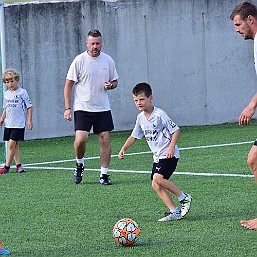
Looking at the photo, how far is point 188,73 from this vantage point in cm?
2100

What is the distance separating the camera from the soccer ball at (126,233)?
788cm

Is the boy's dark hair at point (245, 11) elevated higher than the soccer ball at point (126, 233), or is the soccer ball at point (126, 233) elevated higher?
the boy's dark hair at point (245, 11)

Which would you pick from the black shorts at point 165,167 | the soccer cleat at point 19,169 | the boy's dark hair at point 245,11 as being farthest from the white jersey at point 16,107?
the boy's dark hair at point 245,11

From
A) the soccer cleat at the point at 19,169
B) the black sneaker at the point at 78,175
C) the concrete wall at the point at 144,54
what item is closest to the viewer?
the black sneaker at the point at 78,175

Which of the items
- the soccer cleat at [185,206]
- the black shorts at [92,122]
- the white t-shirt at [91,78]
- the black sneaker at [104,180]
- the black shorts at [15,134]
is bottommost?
the black sneaker at [104,180]

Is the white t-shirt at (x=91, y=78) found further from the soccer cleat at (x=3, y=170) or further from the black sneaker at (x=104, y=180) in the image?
the soccer cleat at (x=3, y=170)

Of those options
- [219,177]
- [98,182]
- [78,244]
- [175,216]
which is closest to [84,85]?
[98,182]

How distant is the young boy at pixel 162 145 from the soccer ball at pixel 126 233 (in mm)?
1310

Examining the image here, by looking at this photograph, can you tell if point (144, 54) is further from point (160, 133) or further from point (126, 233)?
point (126, 233)

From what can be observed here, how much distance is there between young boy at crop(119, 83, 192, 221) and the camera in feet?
30.7

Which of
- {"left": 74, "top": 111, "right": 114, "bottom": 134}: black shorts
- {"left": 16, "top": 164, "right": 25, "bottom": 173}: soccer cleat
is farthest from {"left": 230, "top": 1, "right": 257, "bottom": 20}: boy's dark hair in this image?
{"left": 16, "top": 164, "right": 25, "bottom": 173}: soccer cleat

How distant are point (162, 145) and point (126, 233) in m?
1.83

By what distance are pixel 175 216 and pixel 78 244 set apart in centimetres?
146

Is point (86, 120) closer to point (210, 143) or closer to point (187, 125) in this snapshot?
point (210, 143)
